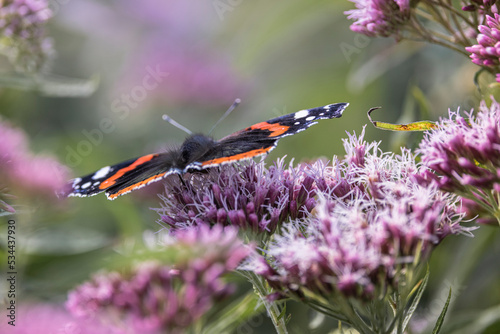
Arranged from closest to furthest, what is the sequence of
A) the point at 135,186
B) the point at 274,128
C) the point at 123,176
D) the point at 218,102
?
the point at 135,186 < the point at 274,128 < the point at 123,176 < the point at 218,102

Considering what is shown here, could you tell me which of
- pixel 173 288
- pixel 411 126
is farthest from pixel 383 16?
pixel 173 288

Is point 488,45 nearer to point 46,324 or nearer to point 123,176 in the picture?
point 123,176

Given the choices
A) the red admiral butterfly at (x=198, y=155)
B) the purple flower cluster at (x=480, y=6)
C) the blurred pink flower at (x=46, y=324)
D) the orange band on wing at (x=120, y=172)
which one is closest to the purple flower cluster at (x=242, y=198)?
the red admiral butterfly at (x=198, y=155)

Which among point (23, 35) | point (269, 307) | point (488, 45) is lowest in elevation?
point (269, 307)

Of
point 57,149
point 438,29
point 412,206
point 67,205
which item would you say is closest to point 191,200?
point 412,206

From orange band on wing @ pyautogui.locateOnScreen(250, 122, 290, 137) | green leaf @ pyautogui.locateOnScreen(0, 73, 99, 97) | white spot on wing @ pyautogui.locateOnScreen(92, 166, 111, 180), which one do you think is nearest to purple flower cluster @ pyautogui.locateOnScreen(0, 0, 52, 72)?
green leaf @ pyautogui.locateOnScreen(0, 73, 99, 97)

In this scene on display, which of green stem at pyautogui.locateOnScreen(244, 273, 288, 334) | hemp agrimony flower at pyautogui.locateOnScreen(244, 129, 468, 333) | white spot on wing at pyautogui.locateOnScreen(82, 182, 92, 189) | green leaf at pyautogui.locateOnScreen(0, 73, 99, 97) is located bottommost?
green stem at pyautogui.locateOnScreen(244, 273, 288, 334)

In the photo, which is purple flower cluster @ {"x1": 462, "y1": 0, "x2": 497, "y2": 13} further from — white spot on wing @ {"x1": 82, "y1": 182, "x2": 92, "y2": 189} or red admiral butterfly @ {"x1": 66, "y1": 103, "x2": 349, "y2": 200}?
white spot on wing @ {"x1": 82, "y1": 182, "x2": 92, "y2": 189}
